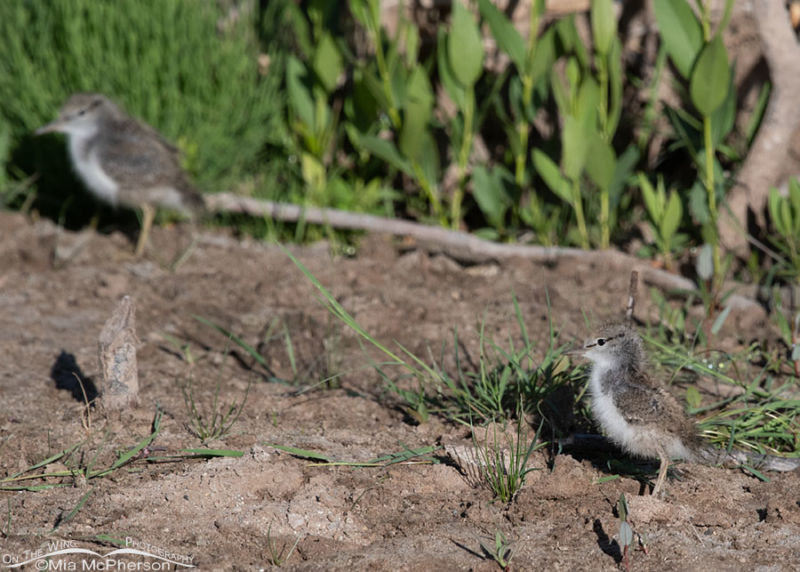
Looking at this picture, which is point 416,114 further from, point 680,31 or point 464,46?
point 680,31

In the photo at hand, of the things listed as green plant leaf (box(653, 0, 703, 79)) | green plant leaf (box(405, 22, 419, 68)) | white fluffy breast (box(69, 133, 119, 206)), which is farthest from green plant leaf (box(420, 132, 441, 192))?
white fluffy breast (box(69, 133, 119, 206))

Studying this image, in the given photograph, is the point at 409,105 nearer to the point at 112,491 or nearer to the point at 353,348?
→ the point at 353,348

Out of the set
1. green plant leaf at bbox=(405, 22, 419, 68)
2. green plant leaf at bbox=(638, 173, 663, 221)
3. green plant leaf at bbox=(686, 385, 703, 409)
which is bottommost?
green plant leaf at bbox=(686, 385, 703, 409)

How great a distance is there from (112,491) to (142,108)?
11.8ft

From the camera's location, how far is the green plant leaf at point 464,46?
514 cm

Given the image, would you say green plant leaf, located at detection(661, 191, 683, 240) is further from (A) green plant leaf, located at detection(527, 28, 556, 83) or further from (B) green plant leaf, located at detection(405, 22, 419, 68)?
(B) green plant leaf, located at detection(405, 22, 419, 68)

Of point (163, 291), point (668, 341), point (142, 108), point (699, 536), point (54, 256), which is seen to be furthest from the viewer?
point (142, 108)

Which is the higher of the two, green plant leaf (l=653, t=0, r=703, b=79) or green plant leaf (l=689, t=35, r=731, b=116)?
green plant leaf (l=653, t=0, r=703, b=79)

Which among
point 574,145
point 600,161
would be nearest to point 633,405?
point 600,161

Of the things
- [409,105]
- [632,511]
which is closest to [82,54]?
[409,105]

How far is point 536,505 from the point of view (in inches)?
127

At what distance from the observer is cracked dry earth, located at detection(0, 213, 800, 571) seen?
9.80ft

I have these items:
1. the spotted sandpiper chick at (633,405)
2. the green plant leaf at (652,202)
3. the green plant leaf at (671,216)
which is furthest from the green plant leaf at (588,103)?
the spotted sandpiper chick at (633,405)

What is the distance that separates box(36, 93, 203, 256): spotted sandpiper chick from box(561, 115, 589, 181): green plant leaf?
2329 millimetres
